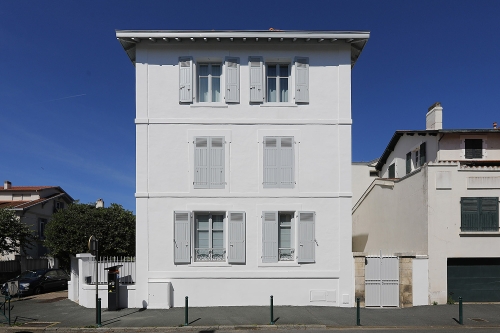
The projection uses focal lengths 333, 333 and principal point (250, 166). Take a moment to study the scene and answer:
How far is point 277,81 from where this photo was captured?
13070 mm

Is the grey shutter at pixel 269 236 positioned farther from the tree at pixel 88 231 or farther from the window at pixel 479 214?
the tree at pixel 88 231

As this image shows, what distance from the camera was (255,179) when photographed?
1255 centimetres

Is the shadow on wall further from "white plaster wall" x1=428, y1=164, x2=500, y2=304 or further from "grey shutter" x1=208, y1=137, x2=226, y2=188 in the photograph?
"grey shutter" x1=208, y1=137, x2=226, y2=188

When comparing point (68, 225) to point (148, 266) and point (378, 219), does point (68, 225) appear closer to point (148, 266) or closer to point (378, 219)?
point (148, 266)

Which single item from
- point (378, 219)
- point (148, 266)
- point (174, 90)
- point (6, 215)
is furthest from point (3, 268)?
point (378, 219)

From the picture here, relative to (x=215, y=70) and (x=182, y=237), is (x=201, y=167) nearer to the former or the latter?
(x=182, y=237)

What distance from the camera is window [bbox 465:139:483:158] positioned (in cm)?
1733

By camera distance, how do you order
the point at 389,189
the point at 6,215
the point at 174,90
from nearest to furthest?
the point at 174,90 < the point at 389,189 < the point at 6,215

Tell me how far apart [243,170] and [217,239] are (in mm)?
2809

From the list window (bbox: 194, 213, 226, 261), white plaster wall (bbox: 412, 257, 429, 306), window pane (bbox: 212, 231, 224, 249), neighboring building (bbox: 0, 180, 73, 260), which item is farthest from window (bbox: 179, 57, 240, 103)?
neighboring building (bbox: 0, 180, 73, 260)

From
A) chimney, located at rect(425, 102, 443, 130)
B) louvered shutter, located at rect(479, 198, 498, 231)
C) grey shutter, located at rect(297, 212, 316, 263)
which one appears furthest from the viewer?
chimney, located at rect(425, 102, 443, 130)

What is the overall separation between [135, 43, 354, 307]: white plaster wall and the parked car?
8362 mm

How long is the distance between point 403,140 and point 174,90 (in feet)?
49.0

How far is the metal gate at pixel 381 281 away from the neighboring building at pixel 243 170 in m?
0.66
